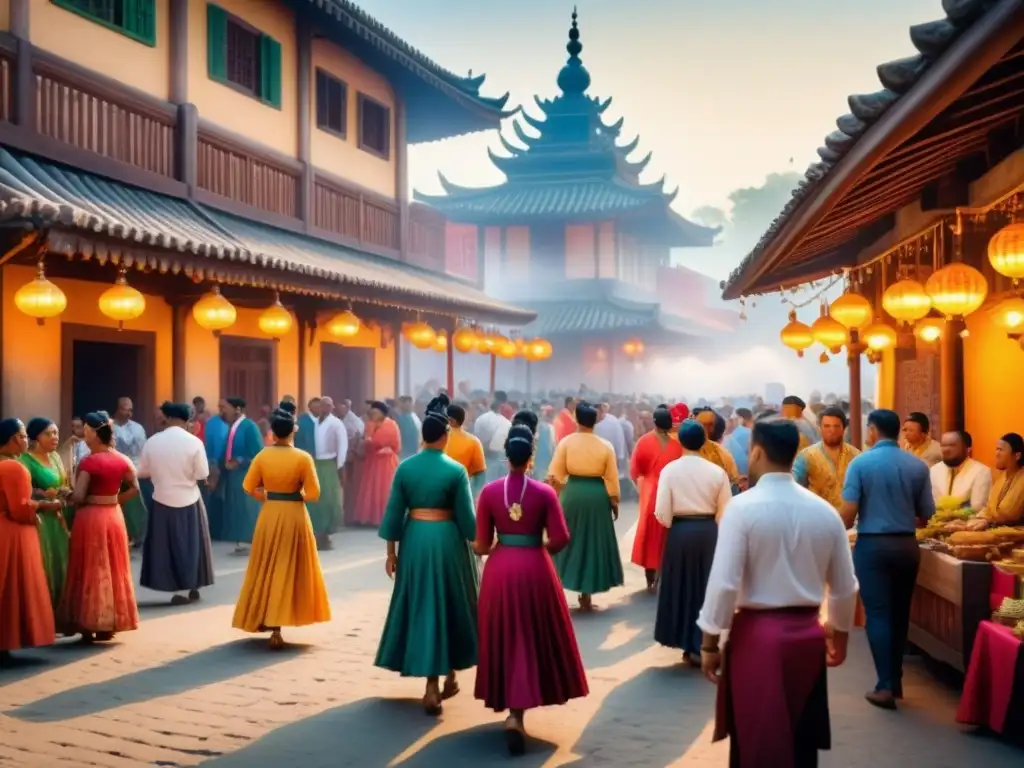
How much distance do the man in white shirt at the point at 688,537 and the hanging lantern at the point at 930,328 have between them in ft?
12.7

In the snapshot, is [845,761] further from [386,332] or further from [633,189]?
[633,189]

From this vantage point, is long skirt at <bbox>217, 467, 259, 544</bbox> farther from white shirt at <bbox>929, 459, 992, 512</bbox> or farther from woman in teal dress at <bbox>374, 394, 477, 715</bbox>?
white shirt at <bbox>929, 459, 992, 512</bbox>

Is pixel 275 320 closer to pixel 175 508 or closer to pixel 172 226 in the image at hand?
pixel 172 226

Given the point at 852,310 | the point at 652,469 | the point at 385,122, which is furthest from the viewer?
the point at 385,122

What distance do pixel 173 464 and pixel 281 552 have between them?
2.01 meters

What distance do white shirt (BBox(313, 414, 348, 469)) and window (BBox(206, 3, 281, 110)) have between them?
4.95 m

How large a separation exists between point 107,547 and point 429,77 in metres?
12.9

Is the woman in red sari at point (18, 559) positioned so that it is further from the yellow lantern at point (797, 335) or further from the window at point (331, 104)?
the window at point (331, 104)

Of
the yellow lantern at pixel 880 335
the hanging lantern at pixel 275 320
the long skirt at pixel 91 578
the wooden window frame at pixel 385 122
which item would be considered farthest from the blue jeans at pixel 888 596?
the wooden window frame at pixel 385 122

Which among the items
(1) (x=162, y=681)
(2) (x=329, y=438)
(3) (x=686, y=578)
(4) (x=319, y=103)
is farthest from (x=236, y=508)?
(3) (x=686, y=578)

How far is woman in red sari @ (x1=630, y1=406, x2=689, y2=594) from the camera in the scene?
34.0 feet

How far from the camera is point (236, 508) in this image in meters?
14.1

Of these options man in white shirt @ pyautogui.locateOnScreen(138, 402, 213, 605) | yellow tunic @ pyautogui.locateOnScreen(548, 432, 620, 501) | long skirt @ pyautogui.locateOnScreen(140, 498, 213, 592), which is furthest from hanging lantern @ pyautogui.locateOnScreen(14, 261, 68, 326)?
yellow tunic @ pyautogui.locateOnScreen(548, 432, 620, 501)

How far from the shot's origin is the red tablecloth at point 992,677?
19.0 feet
